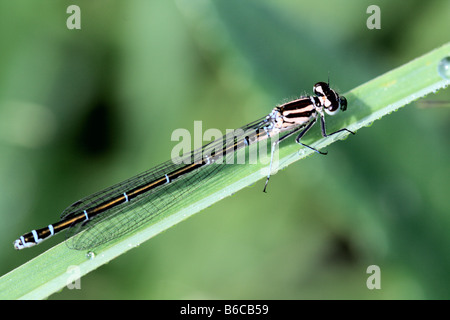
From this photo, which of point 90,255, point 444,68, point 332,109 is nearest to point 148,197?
point 90,255

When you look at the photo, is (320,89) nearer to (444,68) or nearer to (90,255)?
(444,68)

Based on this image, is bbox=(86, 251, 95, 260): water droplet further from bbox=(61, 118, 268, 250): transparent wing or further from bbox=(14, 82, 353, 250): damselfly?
bbox=(14, 82, 353, 250): damselfly

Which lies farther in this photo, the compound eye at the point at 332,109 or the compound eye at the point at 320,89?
the compound eye at the point at 320,89

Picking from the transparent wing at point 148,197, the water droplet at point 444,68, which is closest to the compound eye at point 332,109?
the transparent wing at point 148,197

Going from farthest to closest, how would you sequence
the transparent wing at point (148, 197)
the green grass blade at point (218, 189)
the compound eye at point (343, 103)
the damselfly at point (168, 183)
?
the compound eye at point (343, 103) < the damselfly at point (168, 183) < the transparent wing at point (148, 197) < the green grass blade at point (218, 189)

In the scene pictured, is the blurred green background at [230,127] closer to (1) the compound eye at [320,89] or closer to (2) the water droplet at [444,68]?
(1) the compound eye at [320,89]
